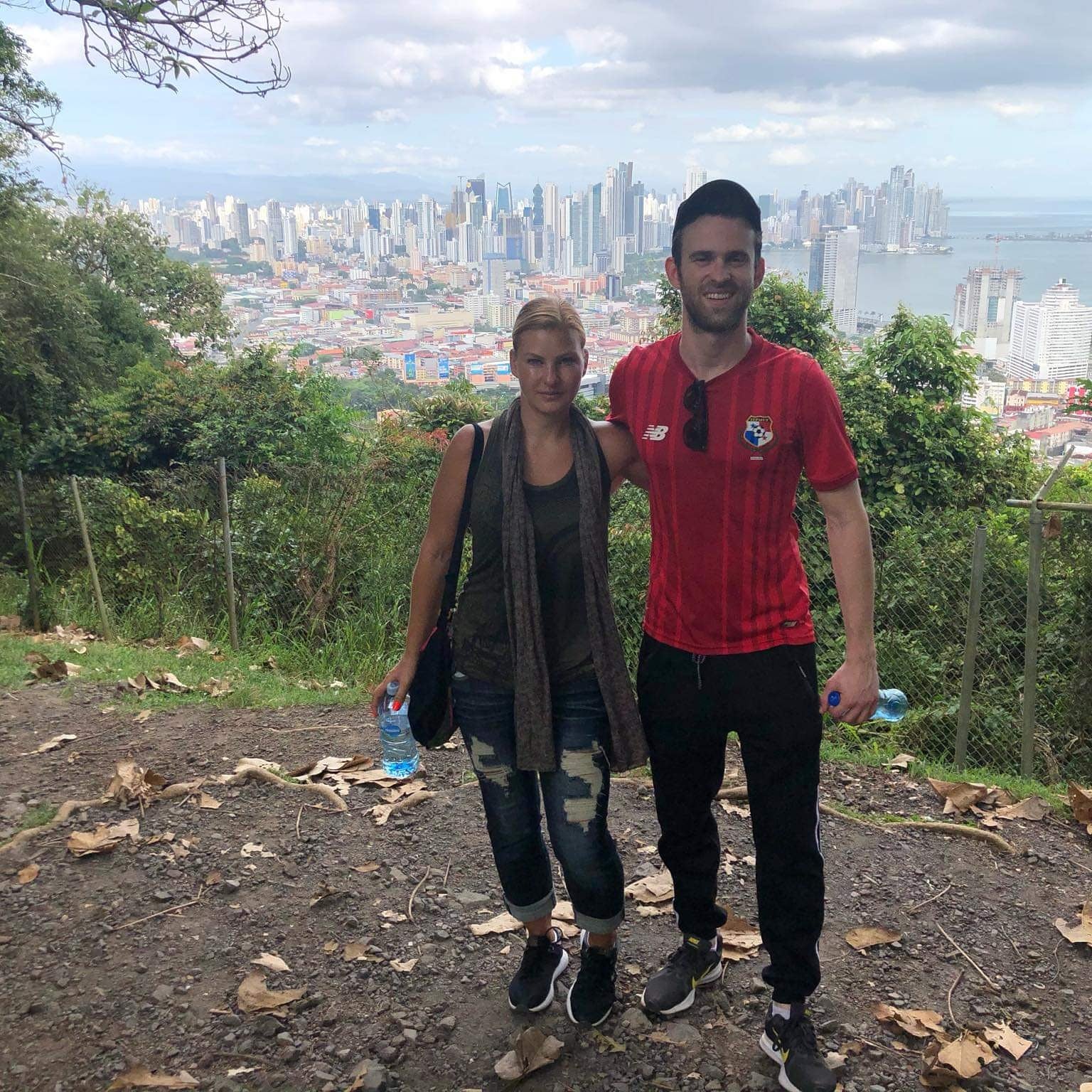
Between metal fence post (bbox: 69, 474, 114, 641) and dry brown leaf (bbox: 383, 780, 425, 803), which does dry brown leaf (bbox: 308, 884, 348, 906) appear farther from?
metal fence post (bbox: 69, 474, 114, 641)

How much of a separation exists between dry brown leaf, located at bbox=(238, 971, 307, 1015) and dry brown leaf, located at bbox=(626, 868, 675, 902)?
117 centimetres

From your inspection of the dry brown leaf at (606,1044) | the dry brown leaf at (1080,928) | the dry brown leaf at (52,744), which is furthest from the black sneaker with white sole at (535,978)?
the dry brown leaf at (52,744)

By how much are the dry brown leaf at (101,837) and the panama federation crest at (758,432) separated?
2941 mm

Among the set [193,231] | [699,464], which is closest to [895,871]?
[699,464]

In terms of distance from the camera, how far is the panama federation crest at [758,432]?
2365mm

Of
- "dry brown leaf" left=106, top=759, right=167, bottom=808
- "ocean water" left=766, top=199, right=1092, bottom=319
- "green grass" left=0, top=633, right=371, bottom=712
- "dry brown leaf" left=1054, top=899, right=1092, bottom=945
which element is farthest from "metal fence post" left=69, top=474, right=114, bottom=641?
"ocean water" left=766, top=199, right=1092, bottom=319

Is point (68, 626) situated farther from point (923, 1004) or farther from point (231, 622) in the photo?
point (923, 1004)

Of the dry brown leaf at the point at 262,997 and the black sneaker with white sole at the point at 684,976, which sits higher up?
the black sneaker with white sole at the point at 684,976

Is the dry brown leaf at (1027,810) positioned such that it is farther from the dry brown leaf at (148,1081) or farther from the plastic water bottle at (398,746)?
the dry brown leaf at (148,1081)

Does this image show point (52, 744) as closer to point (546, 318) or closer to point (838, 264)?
point (546, 318)

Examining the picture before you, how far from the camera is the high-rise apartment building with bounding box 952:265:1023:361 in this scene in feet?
123

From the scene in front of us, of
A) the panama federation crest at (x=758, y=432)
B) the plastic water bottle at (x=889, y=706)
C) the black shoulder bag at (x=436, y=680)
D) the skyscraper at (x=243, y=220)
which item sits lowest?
the plastic water bottle at (x=889, y=706)

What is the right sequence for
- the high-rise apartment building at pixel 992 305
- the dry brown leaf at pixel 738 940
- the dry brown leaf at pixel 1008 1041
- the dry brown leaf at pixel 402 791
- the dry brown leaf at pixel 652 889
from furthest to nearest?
the high-rise apartment building at pixel 992 305, the dry brown leaf at pixel 402 791, the dry brown leaf at pixel 652 889, the dry brown leaf at pixel 738 940, the dry brown leaf at pixel 1008 1041

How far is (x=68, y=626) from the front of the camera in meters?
8.17
